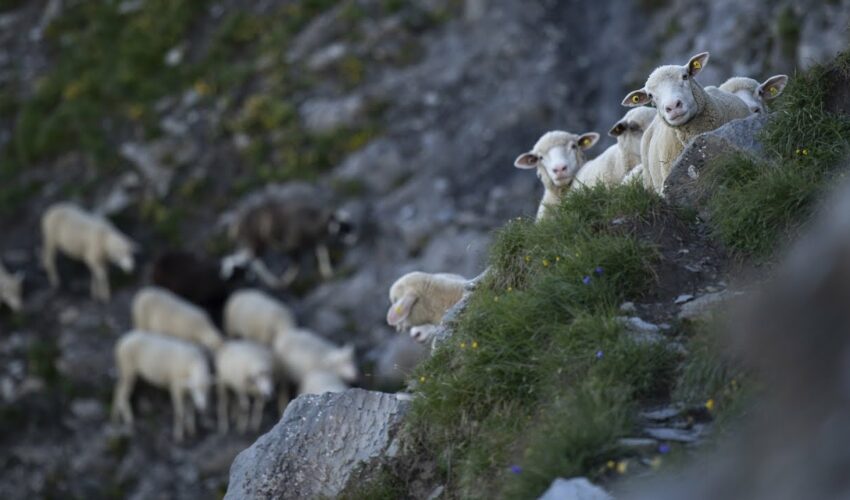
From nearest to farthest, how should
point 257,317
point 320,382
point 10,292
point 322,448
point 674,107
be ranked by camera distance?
point 322,448
point 674,107
point 320,382
point 257,317
point 10,292

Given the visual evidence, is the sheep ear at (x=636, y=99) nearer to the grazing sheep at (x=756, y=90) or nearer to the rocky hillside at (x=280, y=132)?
the grazing sheep at (x=756, y=90)

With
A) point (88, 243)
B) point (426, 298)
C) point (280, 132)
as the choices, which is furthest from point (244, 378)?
point (426, 298)

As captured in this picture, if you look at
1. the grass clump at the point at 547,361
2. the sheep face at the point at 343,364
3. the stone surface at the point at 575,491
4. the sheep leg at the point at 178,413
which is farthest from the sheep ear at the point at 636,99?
the sheep leg at the point at 178,413

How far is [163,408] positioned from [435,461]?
14866mm

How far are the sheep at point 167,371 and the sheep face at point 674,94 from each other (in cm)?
1280

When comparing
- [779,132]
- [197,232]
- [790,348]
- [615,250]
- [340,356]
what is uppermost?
[197,232]

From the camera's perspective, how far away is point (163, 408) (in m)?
21.9

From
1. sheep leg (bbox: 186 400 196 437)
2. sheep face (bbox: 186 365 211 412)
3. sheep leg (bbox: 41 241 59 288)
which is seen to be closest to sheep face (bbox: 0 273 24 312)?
sheep leg (bbox: 41 241 59 288)

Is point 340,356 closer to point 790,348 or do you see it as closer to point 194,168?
point 194,168

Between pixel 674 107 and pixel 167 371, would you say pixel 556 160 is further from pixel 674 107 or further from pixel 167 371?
pixel 167 371

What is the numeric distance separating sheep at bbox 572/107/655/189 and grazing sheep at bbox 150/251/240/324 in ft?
42.8

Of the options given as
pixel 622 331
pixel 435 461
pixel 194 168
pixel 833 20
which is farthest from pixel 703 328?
pixel 194 168

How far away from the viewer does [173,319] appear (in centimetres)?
2208

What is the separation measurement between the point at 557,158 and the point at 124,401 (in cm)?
1270
